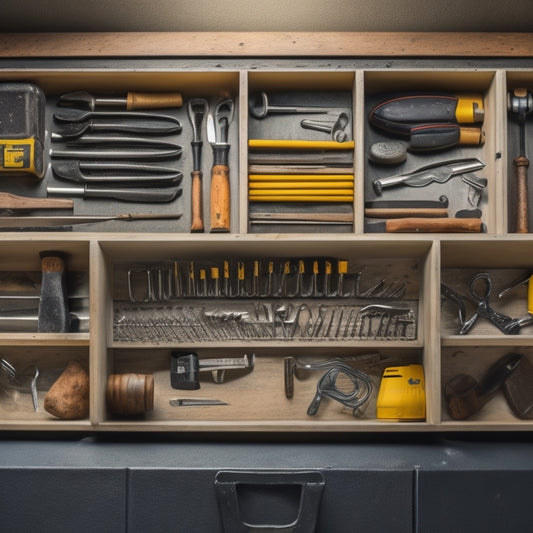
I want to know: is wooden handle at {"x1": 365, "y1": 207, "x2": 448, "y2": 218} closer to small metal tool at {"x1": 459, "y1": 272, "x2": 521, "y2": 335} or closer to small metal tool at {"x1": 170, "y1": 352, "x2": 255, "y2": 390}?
small metal tool at {"x1": 459, "y1": 272, "x2": 521, "y2": 335}

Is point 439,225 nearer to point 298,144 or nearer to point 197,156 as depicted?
point 298,144

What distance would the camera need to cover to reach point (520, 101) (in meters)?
2.91

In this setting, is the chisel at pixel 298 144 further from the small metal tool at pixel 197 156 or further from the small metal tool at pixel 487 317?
the small metal tool at pixel 487 317

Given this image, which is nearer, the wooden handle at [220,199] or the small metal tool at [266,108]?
the wooden handle at [220,199]

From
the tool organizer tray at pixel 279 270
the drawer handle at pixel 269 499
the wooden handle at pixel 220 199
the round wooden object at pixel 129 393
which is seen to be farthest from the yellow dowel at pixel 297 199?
the drawer handle at pixel 269 499

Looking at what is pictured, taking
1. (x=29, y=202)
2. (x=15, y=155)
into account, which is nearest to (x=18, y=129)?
(x=15, y=155)

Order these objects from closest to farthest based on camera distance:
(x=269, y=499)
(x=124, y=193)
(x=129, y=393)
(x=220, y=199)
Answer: (x=269, y=499), (x=129, y=393), (x=220, y=199), (x=124, y=193)

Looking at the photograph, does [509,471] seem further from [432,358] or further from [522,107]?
[522,107]

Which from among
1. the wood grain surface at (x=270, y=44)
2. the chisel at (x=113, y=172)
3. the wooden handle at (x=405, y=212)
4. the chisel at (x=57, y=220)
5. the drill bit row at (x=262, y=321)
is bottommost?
the drill bit row at (x=262, y=321)

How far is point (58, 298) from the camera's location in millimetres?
2787

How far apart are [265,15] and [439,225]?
1.10 meters

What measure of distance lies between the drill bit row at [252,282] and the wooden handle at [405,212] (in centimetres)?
25

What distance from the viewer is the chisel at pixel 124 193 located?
2.93 m

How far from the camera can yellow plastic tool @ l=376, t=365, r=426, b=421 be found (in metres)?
2.71
